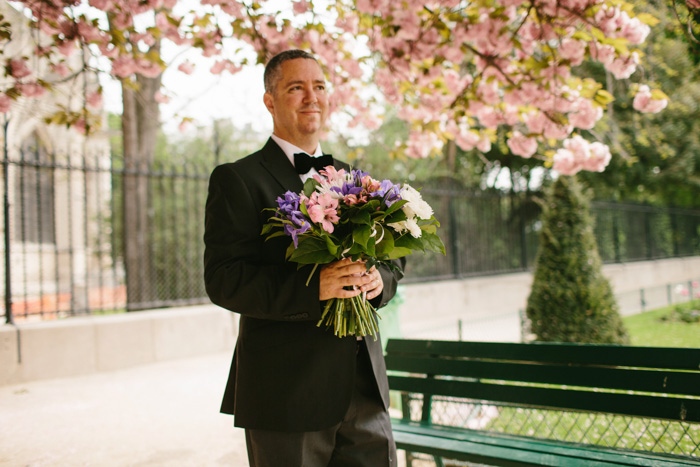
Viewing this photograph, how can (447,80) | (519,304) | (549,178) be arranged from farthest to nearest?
(549,178)
(519,304)
(447,80)

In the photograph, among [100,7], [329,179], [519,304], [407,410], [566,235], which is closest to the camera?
[329,179]

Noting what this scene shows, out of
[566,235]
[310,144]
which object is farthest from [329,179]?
[566,235]

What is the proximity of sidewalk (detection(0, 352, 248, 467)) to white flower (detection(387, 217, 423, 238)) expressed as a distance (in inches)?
95.6

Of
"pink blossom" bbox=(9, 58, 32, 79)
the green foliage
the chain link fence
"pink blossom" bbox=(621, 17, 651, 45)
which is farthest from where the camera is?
the green foliage

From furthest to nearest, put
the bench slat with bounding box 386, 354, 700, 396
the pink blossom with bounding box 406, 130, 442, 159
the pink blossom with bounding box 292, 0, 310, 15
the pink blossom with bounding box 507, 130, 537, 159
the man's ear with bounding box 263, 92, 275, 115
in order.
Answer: the pink blossom with bounding box 406, 130, 442, 159, the pink blossom with bounding box 507, 130, 537, 159, the pink blossom with bounding box 292, 0, 310, 15, the bench slat with bounding box 386, 354, 700, 396, the man's ear with bounding box 263, 92, 275, 115

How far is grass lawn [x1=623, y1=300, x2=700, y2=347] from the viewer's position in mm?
7719

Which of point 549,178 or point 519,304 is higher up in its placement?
point 549,178

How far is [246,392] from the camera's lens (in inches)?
82.0

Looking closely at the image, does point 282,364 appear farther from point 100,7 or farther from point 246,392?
point 100,7

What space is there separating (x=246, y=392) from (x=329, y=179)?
0.87 meters

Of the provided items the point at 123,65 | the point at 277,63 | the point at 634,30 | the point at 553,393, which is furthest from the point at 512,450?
the point at 123,65

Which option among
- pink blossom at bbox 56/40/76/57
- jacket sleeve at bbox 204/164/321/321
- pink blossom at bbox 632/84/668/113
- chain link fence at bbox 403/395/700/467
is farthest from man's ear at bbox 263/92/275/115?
pink blossom at bbox 632/84/668/113

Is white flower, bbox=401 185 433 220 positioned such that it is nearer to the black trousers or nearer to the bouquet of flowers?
the bouquet of flowers

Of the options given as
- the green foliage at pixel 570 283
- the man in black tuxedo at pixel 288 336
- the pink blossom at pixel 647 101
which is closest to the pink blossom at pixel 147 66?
the man in black tuxedo at pixel 288 336
